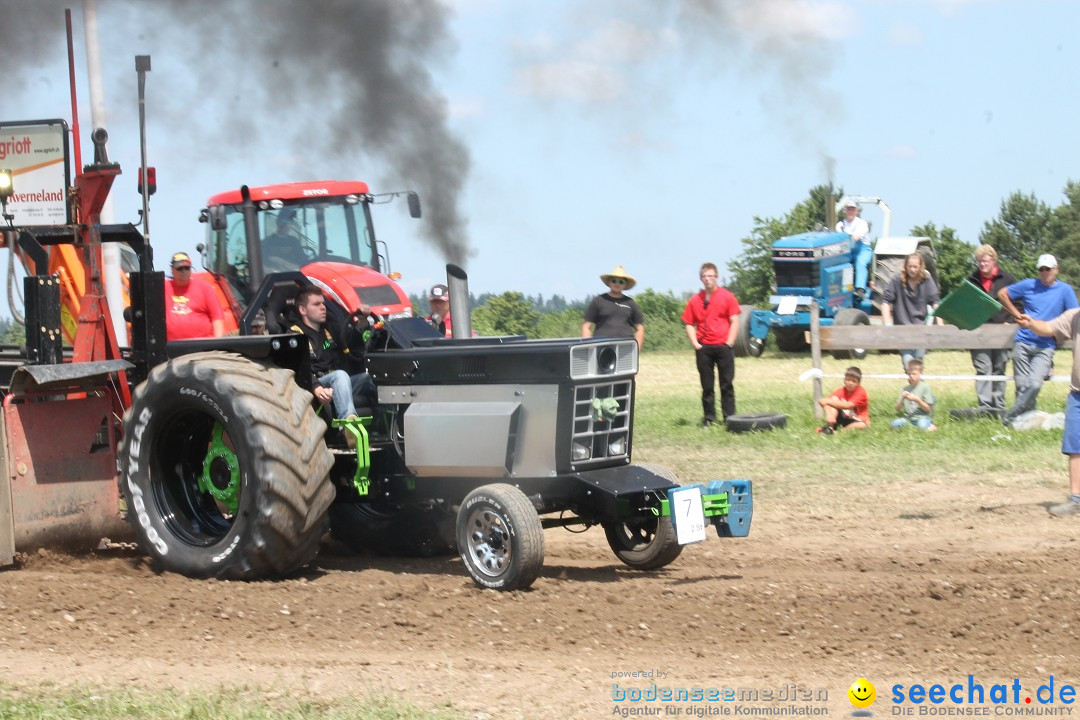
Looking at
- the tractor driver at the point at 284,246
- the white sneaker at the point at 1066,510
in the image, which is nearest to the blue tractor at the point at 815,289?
the tractor driver at the point at 284,246

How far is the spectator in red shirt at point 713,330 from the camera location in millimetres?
14117

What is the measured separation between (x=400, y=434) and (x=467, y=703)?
2.78 metres

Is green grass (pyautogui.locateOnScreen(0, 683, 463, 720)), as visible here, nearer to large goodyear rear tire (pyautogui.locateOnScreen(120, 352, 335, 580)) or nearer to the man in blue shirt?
large goodyear rear tire (pyautogui.locateOnScreen(120, 352, 335, 580))

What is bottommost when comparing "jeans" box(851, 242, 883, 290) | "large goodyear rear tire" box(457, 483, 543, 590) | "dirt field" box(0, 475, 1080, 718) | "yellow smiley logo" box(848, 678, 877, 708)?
"dirt field" box(0, 475, 1080, 718)

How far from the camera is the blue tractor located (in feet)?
77.1

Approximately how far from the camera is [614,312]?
44.3 ft

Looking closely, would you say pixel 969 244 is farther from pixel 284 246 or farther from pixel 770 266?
pixel 284 246

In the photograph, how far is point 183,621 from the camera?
247 inches

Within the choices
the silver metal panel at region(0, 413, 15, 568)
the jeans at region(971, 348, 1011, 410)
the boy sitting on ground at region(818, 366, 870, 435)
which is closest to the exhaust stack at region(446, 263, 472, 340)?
the silver metal panel at region(0, 413, 15, 568)

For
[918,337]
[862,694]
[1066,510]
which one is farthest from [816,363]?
[862,694]

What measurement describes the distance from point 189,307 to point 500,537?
580 centimetres

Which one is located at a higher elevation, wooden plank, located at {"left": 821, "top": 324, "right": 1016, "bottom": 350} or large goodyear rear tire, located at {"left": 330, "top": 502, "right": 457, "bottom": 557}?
wooden plank, located at {"left": 821, "top": 324, "right": 1016, "bottom": 350}

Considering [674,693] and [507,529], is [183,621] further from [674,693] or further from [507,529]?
[674,693]

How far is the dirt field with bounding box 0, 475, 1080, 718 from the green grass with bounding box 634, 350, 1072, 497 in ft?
9.46
